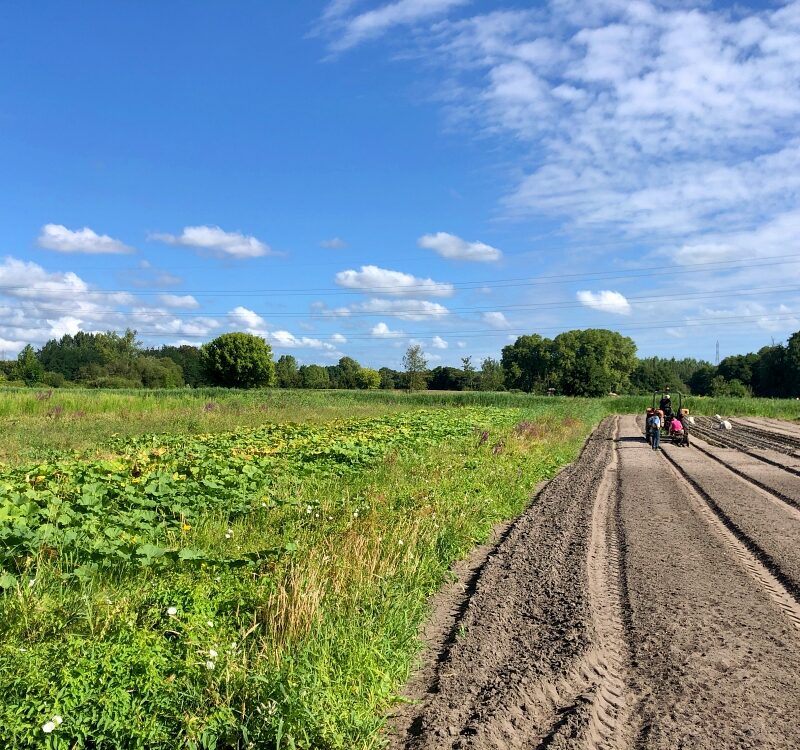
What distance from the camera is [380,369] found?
13300 cm

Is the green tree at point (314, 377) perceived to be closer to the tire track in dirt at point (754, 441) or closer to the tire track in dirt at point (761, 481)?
the tire track in dirt at point (754, 441)

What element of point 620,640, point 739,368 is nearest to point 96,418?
point 620,640

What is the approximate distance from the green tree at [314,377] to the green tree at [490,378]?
30557 millimetres

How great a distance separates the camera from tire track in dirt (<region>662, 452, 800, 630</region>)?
626cm

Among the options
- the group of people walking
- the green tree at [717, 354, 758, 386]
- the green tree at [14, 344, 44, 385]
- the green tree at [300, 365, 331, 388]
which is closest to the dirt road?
the group of people walking

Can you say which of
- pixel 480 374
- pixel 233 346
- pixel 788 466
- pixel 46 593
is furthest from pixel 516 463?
pixel 480 374

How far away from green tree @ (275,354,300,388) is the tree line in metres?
0.21

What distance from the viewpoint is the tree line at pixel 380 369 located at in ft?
273

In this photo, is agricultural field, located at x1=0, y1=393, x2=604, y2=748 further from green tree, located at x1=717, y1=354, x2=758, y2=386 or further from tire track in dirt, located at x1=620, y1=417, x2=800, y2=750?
green tree, located at x1=717, y1=354, x2=758, y2=386

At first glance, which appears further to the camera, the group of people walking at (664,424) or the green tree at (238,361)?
the green tree at (238,361)

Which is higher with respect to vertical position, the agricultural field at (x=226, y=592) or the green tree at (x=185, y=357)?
the green tree at (x=185, y=357)

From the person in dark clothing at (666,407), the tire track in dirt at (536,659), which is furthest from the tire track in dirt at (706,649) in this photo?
the person in dark clothing at (666,407)

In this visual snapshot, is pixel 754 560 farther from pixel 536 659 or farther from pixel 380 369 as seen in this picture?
pixel 380 369

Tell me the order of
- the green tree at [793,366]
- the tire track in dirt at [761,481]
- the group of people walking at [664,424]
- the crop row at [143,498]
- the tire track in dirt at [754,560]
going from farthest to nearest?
1. the green tree at [793,366]
2. the group of people walking at [664,424]
3. the tire track in dirt at [761,481]
4. the tire track in dirt at [754,560]
5. the crop row at [143,498]
